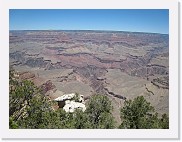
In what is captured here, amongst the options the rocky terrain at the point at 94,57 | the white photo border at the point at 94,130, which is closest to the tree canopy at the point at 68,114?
the white photo border at the point at 94,130

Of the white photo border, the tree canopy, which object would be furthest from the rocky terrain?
the tree canopy

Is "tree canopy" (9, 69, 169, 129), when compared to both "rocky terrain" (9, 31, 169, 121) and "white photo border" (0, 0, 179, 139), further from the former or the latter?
"rocky terrain" (9, 31, 169, 121)

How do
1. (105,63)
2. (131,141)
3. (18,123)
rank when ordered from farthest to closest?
(105,63)
(18,123)
(131,141)

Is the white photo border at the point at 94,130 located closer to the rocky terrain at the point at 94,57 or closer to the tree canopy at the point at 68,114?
the tree canopy at the point at 68,114

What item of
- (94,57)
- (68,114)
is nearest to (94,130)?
(68,114)
